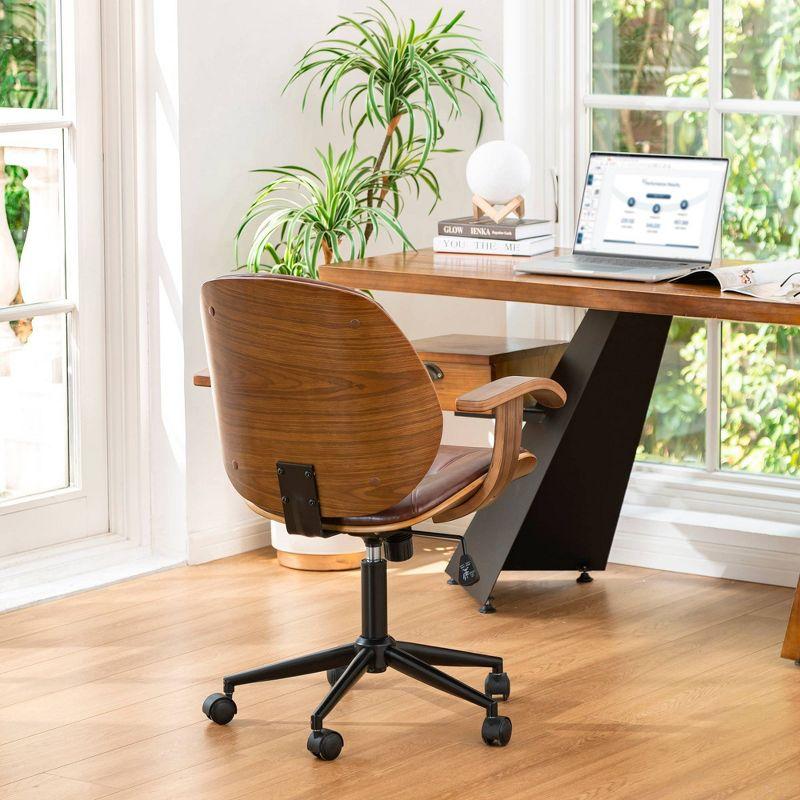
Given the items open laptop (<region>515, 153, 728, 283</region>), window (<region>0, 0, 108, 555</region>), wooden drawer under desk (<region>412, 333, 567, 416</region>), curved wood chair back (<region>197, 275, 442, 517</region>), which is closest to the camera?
curved wood chair back (<region>197, 275, 442, 517</region>)

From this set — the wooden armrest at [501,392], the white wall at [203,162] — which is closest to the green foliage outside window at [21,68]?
the white wall at [203,162]

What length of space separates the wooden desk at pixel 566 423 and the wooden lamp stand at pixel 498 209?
0.16 m

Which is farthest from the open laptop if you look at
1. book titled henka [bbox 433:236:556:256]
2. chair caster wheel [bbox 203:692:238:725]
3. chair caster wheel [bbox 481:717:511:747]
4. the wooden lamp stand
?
chair caster wheel [bbox 203:692:238:725]

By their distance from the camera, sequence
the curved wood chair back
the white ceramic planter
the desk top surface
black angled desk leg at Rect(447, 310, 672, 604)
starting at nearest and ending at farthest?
the curved wood chair back, the desk top surface, black angled desk leg at Rect(447, 310, 672, 604), the white ceramic planter

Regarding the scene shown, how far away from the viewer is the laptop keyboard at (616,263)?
11.4 ft

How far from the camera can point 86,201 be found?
13.3 ft

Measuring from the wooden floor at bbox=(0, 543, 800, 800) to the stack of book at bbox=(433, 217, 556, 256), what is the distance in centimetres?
86

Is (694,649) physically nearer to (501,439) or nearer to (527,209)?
(501,439)

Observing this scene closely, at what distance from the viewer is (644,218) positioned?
3.59 meters

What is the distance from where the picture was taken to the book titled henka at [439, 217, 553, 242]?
377 centimetres

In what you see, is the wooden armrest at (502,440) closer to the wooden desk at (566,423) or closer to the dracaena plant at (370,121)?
the wooden desk at (566,423)

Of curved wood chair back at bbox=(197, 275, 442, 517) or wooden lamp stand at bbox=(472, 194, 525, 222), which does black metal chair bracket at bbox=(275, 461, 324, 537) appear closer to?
curved wood chair back at bbox=(197, 275, 442, 517)

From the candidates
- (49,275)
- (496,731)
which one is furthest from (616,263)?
(49,275)

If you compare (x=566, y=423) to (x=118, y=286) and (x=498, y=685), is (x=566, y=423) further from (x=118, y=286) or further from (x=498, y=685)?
(x=118, y=286)
